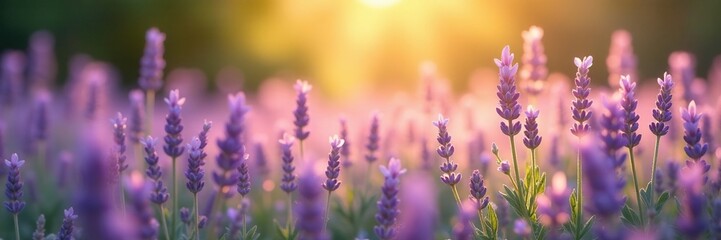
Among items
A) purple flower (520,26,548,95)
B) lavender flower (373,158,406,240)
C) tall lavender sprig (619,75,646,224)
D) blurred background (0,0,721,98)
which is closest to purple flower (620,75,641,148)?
tall lavender sprig (619,75,646,224)

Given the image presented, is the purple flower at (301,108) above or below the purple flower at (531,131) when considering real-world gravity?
above

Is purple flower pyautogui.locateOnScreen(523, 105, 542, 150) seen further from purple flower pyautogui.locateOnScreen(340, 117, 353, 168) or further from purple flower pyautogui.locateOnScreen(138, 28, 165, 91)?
purple flower pyautogui.locateOnScreen(138, 28, 165, 91)

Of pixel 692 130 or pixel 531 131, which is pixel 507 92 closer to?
pixel 531 131

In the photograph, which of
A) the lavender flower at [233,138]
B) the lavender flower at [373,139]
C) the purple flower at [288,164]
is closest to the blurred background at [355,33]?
the lavender flower at [373,139]

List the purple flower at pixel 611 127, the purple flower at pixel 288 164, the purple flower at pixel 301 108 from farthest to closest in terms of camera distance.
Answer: the purple flower at pixel 301 108 < the purple flower at pixel 288 164 < the purple flower at pixel 611 127

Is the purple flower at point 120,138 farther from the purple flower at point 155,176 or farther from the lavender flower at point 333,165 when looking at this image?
the lavender flower at point 333,165

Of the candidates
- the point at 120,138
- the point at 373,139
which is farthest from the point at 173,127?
the point at 373,139
